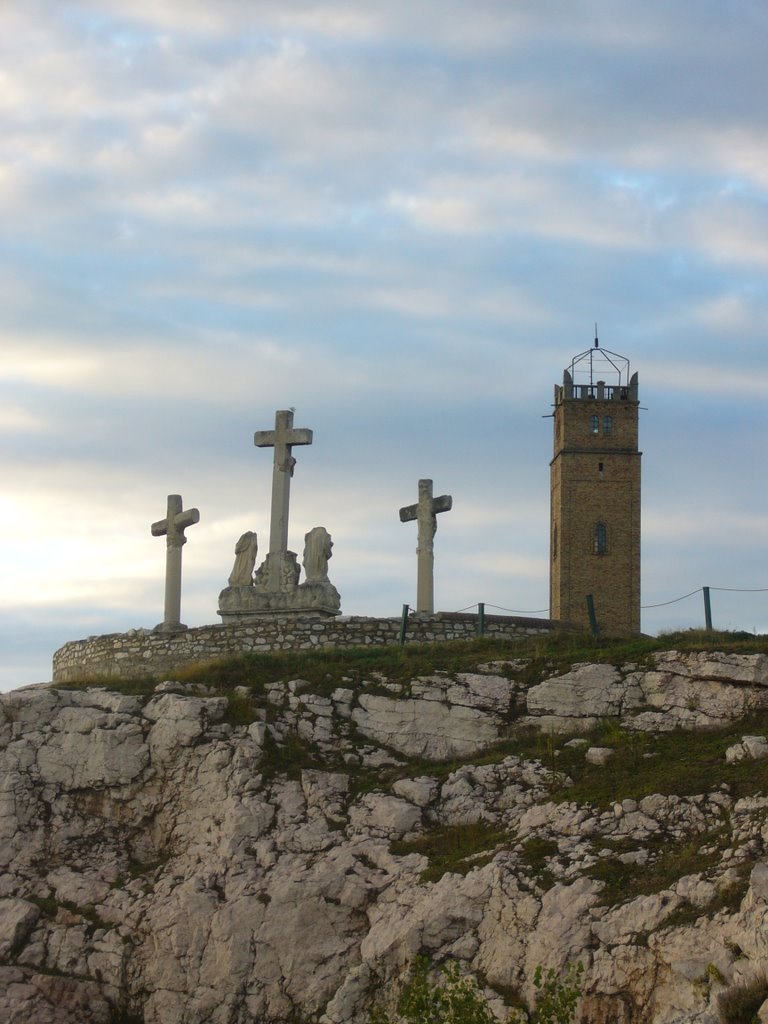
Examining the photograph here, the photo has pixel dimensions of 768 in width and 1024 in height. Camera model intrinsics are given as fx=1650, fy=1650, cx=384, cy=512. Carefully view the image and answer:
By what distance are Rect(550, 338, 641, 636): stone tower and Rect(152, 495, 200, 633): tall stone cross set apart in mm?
17352

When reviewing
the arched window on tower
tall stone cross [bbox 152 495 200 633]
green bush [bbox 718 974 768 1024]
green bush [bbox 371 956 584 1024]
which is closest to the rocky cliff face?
green bush [bbox 718 974 768 1024]

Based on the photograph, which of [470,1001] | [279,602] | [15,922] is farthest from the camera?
[279,602]

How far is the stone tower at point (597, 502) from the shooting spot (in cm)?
5009

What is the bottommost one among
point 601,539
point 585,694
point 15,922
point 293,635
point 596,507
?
point 15,922

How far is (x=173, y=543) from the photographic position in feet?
116

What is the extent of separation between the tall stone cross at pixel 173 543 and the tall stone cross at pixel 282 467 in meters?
2.33

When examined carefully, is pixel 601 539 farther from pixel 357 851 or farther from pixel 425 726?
pixel 357 851

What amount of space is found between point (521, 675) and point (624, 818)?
16.5 ft

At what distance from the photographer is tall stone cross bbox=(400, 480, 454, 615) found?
1287 inches

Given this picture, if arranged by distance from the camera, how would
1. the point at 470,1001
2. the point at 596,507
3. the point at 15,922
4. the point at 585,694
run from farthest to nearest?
1. the point at 596,507
2. the point at 585,694
3. the point at 15,922
4. the point at 470,1001

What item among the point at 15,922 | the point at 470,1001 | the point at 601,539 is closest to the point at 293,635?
the point at 15,922

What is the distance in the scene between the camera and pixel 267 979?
897 inches

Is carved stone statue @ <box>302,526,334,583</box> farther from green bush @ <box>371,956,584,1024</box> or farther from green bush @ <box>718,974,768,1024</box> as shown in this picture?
green bush @ <box>718,974,768,1024</box>

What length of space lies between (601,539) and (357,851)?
27944 mm
